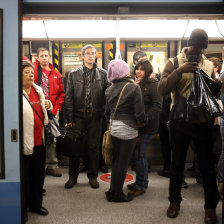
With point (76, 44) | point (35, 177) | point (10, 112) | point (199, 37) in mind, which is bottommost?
point (35, 177)

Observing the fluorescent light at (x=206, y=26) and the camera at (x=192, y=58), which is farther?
the fluorescent light at (x=206, y=26)

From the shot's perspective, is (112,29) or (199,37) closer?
(199,37)

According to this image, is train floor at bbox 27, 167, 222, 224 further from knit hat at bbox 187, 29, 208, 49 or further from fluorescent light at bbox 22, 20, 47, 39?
fluorescent light at bbox 22, 20, 47, 39

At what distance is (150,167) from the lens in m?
4.62

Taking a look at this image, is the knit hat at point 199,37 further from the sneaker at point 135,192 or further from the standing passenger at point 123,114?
the sneaker at point 135,192

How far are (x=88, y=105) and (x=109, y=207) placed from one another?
132cm

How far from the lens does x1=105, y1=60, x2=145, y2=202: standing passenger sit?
2961 mm

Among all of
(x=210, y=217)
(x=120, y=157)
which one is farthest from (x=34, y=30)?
(x=210, y=217)

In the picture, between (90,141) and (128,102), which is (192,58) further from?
(90,141)

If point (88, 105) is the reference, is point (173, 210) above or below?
below

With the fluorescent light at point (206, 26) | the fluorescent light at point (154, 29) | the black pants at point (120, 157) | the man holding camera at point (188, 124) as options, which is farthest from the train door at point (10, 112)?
the fluorescent light at point (206, 26)

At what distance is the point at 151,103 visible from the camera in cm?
342

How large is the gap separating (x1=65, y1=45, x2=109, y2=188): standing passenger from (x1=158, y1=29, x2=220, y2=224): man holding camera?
1245 mm

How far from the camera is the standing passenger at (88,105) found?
12.2ft
